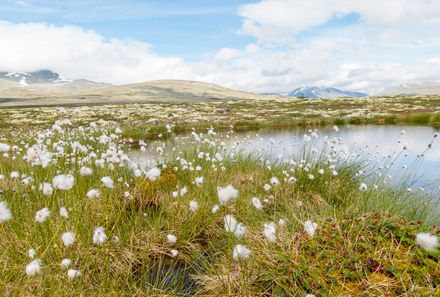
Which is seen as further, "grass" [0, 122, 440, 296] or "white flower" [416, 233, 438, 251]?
"grass" [0, 122, 440, 296]

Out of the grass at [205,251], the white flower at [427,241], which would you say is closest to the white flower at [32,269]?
the grass at [205,251]

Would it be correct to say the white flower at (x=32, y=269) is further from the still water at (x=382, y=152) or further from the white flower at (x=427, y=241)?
the still water at (x=382, y=152)

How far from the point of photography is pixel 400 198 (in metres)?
7.72

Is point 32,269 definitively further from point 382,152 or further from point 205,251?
point 382,152

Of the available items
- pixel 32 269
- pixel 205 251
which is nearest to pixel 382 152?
pixel 205 251

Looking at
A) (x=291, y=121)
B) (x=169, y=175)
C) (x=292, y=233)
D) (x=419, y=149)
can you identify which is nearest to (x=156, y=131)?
(x=291, y=121)

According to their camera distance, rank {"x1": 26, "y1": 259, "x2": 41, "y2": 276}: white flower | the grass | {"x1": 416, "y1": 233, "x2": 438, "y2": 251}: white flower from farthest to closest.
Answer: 1. the grass
2. {"x1": 416, "y1": 233, "x2": 438, "y2": 251}: white flower
3. {"x1": 26, "y1": 259, "x2": 41, "y2": 276}: white flower

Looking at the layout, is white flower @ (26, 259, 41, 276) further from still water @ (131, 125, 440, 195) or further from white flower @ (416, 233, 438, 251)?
still water @ (131, 125, 440, 195)

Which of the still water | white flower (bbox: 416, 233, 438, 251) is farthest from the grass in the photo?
the still water

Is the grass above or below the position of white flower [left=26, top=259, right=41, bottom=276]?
below

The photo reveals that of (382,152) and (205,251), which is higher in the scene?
(205,251)

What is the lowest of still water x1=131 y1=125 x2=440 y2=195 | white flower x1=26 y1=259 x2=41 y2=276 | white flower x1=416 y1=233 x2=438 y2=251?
still water x1=131 y1=125 x2=440 y2=195

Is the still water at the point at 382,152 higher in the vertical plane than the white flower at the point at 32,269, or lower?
lower

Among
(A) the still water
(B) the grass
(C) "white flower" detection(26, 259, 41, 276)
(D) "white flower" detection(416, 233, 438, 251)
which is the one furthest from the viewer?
(A) the still water
